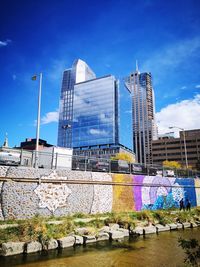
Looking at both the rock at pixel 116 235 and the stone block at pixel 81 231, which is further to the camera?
the rock at pixel 116 235

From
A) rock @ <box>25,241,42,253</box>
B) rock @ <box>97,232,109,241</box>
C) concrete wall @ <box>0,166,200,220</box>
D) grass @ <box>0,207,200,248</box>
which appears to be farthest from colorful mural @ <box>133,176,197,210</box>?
rock @ <box>25,241,42,253</box>

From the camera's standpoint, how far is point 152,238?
1392cm

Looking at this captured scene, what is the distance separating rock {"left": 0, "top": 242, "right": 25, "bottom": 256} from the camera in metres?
9.39

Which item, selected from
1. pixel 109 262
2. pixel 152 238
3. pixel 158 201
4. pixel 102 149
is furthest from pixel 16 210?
pixel 102 149

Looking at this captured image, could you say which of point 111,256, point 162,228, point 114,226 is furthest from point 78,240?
point 162,228

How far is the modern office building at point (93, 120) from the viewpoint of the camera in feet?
434

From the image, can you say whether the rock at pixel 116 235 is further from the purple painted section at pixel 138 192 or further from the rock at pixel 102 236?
the purple painted section at pixel 138 192

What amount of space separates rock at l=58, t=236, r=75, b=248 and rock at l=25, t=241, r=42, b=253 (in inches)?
43.6

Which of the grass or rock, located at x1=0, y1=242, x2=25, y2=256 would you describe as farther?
the grass

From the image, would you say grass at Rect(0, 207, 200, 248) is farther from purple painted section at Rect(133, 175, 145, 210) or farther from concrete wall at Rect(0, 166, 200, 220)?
purple painted section at Rect(133, 175, 145, 210)

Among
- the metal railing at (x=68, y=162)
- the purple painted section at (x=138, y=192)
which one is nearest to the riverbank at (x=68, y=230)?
the purple painted section at (x=138, y=192)

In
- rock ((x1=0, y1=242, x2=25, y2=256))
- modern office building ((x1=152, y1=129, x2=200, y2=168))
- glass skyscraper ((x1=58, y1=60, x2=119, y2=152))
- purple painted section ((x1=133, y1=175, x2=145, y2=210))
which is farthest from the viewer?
glass skyscraper ((x1=58, y1=60, x2=119, y2=152))

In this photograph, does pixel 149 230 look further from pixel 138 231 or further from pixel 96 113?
pixel 96 113

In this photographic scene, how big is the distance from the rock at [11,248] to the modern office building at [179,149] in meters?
115
